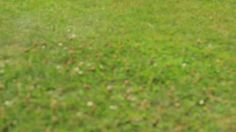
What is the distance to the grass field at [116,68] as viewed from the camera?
4395 mm

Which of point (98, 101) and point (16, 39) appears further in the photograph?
point (16, 39)

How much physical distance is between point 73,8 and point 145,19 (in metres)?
1.50

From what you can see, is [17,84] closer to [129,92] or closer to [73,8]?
[129,92]

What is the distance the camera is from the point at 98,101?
15.3 feet

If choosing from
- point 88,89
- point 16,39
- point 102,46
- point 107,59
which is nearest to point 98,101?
point 88,89

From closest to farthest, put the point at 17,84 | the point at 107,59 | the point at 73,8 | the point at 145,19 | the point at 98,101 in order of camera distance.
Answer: the point at 98,101 < the point at 17,84 < the point at 107,59 < the point at 145,19 < the point at 73,8

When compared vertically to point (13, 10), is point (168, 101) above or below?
below

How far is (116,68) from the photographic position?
538cm

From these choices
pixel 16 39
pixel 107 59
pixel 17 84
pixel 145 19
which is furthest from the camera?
pixel 145 19

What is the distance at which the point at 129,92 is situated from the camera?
485cm

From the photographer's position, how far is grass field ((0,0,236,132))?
4.39 meters

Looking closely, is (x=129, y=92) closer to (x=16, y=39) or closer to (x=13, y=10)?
(x=16, y=39)

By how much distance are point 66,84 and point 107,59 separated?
0.87 m

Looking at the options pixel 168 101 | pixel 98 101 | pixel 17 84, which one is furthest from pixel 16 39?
pixel 168 101
